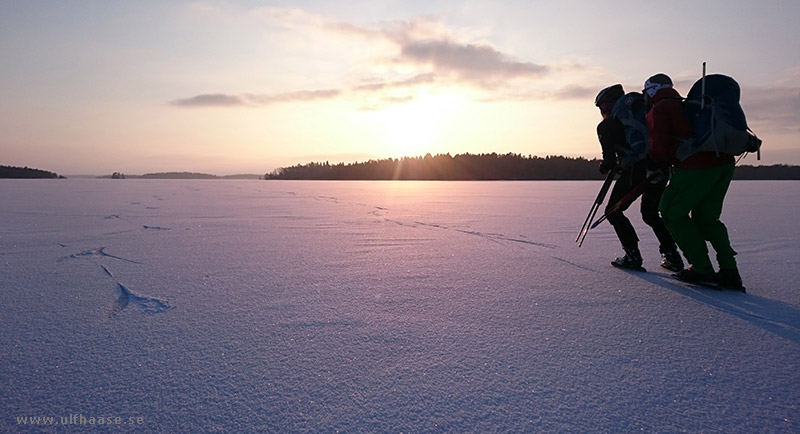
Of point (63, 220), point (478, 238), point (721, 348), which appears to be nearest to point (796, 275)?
point (721, 348)

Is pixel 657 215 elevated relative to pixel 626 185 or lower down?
lower down

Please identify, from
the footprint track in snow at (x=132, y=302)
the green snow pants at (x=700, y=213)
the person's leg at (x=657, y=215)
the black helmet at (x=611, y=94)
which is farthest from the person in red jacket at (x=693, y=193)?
the footprint track in snow at (x=132, y=302)

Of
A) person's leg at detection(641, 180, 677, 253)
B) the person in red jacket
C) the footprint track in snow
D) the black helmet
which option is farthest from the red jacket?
the footprint track in snow

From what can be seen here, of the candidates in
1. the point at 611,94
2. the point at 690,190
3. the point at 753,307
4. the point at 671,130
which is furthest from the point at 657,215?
the point at 753,307

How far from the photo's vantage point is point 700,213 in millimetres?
2781

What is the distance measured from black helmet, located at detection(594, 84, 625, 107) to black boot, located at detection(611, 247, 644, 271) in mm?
1261

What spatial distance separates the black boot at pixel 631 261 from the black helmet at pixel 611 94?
49.7 inches

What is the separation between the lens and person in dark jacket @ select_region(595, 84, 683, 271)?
329 centimetres

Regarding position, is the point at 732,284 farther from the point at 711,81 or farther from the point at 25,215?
the point at 25,215

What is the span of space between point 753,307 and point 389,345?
204 centimetres

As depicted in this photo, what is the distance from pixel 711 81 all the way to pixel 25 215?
8793 millimetres

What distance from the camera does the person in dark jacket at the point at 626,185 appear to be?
3.29 m

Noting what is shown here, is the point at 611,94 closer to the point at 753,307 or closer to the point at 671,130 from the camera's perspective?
the point at 671,130

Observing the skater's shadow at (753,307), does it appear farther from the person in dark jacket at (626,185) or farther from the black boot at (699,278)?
the person in dark jacket at (626,185)
